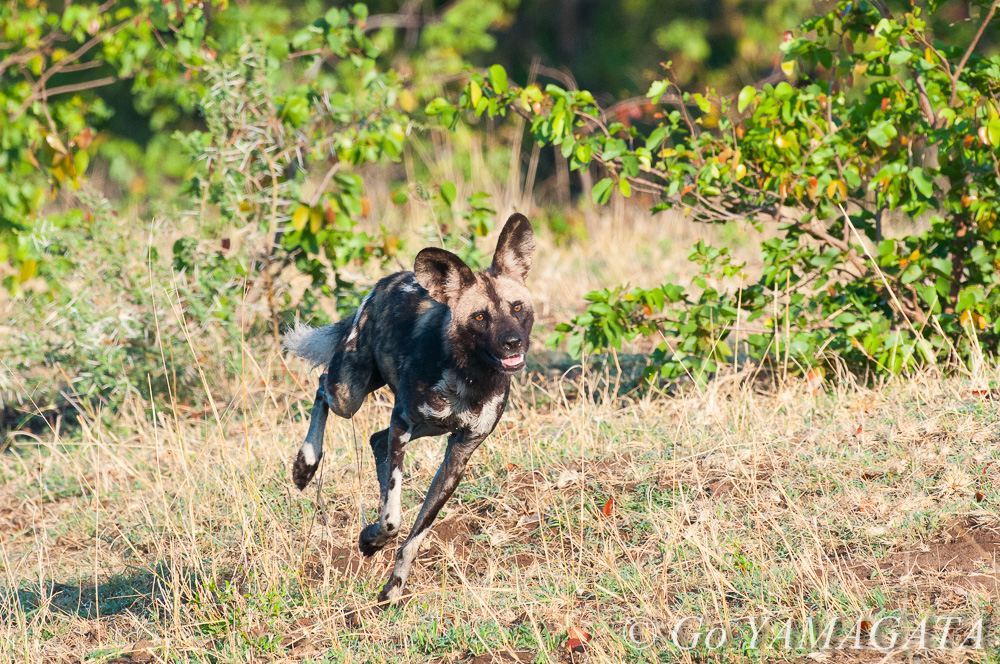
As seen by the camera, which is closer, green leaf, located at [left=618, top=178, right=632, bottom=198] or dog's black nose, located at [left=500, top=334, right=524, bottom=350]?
dog's black nose, located at [left=500, top=334, right=524, bottom=350]

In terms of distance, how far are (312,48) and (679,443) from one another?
364cm

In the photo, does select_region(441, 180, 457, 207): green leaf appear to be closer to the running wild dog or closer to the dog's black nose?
the running wild dog

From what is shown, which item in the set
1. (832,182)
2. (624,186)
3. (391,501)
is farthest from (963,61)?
(391,501)

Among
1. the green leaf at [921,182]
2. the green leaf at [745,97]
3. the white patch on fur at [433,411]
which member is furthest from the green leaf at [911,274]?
the white patch on fur at [433,411]

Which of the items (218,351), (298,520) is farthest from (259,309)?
(298,520)

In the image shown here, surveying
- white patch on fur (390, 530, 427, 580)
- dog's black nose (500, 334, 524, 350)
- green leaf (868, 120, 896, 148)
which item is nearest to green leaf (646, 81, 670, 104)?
green leaf (868, 120, 896, 148)

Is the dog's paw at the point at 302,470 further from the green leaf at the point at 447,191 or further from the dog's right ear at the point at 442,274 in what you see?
the green leaf at the point at 447,191

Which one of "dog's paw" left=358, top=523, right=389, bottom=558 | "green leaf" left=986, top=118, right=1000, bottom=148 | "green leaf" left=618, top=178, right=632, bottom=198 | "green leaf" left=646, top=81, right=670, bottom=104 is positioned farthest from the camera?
"green leaf" left=618, top=178, right=632, bottom=198

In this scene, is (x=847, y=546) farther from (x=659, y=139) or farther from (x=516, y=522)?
(x=659, y=139)

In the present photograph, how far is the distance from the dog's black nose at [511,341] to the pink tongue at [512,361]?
0.04 metres

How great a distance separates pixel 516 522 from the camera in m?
4.44

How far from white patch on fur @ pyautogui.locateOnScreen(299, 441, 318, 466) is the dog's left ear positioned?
4.02ft

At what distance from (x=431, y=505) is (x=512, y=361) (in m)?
0.74

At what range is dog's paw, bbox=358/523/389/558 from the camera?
12.8ft
